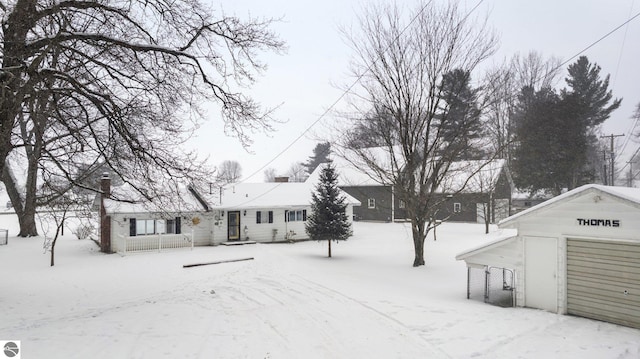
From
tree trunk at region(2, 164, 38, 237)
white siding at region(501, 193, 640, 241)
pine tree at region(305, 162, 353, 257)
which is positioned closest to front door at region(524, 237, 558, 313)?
white siding at region(501, 193, 640, 241)

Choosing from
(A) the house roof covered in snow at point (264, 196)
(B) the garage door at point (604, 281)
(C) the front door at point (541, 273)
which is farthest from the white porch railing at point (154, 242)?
(B) the garage door at point (604, 281)

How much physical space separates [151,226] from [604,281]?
21.2m

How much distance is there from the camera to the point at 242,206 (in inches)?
974

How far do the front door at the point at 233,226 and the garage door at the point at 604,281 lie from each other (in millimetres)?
19318

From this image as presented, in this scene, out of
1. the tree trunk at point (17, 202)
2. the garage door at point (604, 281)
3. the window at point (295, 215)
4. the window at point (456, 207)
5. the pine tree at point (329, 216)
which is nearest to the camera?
the garage door at point (604, 281)

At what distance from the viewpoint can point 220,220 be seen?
24.3 metres

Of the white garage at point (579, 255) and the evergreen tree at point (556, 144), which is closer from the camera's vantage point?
A: the white garage at point (579, 255)

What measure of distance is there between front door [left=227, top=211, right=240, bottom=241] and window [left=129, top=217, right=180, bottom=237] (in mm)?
3285

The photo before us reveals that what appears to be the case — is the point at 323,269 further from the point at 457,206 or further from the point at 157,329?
the point at 457,206

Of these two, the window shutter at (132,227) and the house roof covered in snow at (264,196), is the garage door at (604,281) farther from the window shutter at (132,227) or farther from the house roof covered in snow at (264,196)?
the window shutter at (132,227)

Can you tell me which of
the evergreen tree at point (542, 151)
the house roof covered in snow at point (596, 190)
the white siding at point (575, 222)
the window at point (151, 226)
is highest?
the evergreen tree at point (542, 151)

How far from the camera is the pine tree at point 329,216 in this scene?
19500 millimetres

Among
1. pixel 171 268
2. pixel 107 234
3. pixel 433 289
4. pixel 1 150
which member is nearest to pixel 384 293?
pixel 433 289

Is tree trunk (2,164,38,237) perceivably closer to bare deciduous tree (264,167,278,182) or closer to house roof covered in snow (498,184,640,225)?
house roof covered in snow (498,184,640,225)
